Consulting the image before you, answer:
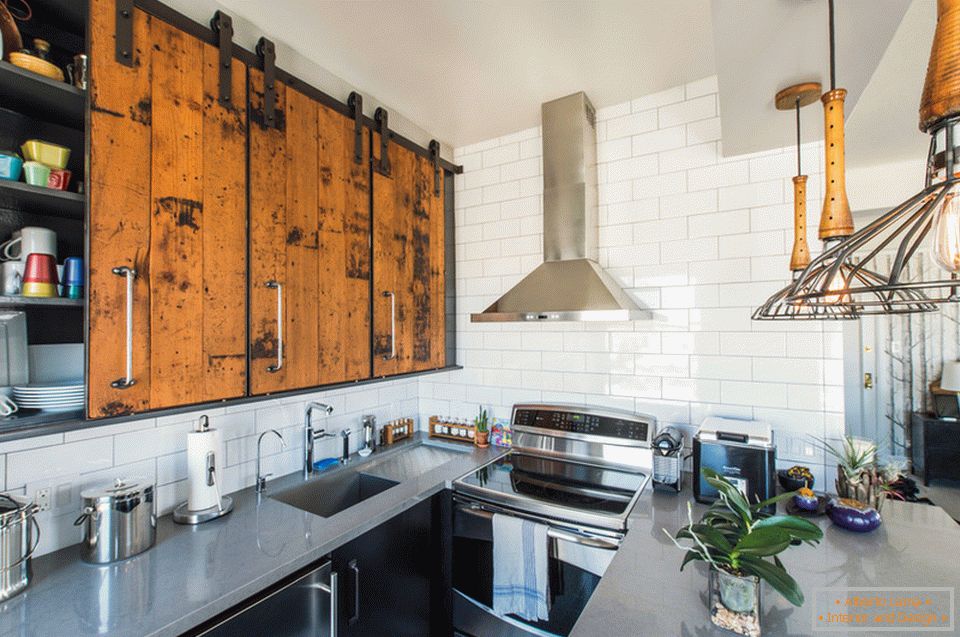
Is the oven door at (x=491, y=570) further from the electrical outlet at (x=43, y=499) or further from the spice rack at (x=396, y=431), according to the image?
the electrical outlet at (x=43, y=499)

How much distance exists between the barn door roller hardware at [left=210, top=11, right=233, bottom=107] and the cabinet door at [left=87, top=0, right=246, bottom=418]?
0.08ft

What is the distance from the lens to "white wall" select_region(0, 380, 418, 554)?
4.20 ft

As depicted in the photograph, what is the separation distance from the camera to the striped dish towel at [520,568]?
1635 millimetres

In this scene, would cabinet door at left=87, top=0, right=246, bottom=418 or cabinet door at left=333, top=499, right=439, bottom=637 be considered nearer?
cabinet door at left=87, top=0, right=246, bottom=418

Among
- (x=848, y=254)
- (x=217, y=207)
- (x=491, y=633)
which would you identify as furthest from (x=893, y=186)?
(x=217, y=207)

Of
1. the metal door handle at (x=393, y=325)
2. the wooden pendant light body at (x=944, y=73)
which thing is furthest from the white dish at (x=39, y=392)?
the wooden pendant light body at (x=944, y=73)

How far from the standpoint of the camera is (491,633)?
1760 millimetres

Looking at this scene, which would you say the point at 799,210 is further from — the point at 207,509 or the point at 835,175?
the point at 207,509

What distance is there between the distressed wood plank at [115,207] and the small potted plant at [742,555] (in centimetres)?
157

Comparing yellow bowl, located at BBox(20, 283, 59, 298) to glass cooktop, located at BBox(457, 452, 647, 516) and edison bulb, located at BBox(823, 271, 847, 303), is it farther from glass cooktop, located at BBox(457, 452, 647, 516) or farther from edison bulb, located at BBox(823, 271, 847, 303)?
edison bulb, located at BBox(823, 271, 847, 303)

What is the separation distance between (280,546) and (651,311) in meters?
1.86

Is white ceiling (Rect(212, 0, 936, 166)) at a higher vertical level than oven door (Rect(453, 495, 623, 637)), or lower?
higher

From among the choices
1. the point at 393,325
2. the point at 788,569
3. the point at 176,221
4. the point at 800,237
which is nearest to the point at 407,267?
the point at 393,325

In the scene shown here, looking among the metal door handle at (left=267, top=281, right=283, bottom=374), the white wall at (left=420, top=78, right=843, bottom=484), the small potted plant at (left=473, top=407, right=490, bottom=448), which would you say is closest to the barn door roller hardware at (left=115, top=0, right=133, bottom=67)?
the metal door handle at (left=267, top=281, right=283, bottom=374)
